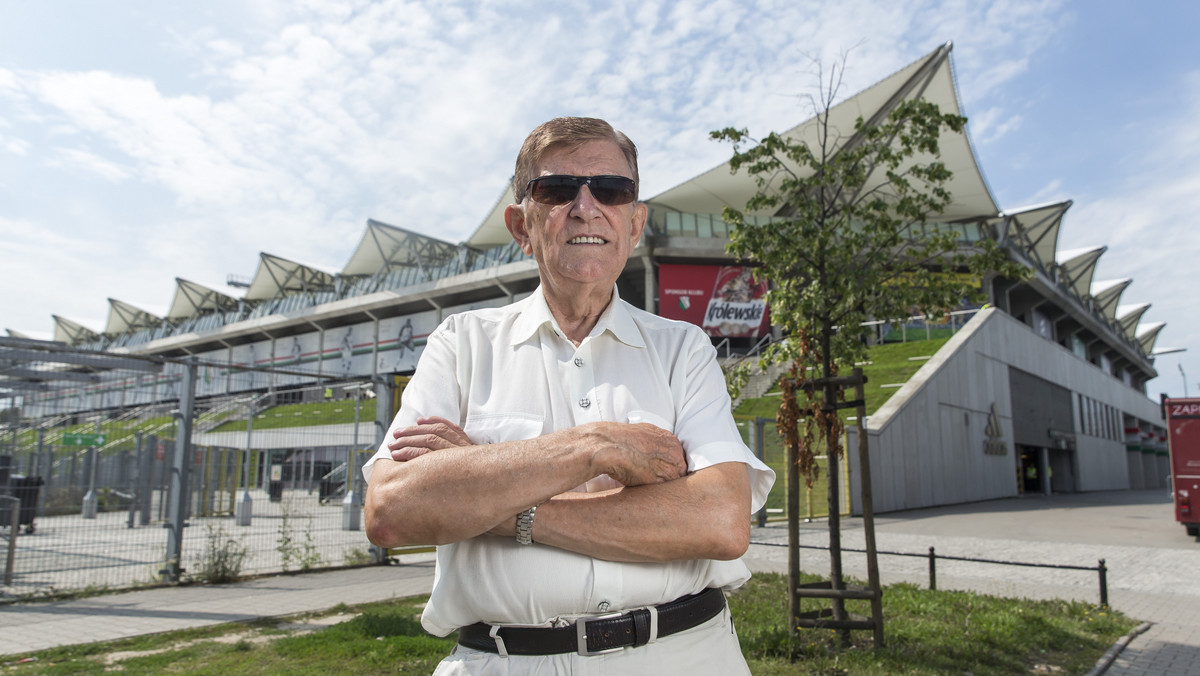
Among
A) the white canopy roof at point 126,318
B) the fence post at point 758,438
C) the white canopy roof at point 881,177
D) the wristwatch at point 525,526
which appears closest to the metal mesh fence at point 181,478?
the wristwatch at point 525,526

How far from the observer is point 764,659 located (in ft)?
16.0

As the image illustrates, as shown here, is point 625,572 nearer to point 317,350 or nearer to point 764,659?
point 764,659

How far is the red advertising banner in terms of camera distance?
39.0m

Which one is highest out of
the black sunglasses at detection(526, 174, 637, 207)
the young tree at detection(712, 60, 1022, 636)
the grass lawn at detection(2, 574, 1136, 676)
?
the young tree at detection(712, 60, 1022, 636)

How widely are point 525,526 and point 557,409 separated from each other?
302 millimetres

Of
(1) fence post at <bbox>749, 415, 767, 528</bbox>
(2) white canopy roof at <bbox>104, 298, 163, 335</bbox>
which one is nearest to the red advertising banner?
(1) fence post at <bbox>749, 415, 767, 528</bbox>

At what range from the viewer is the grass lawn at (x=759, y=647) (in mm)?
4723

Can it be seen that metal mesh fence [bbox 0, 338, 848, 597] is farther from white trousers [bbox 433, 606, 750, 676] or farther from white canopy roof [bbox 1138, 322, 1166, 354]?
white canopy roof [bbox 1138, 322, 1166, 354]

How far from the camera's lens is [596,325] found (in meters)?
1.78

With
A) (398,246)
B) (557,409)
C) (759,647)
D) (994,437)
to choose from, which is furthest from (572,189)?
(398,246)

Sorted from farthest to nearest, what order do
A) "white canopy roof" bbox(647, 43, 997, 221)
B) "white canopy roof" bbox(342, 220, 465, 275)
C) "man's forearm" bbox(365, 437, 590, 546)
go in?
"white canopy roof" bbox(342, 220, 465, 275), "white canopy roof" bbox(647, 43, 997, 221), "man's forearm" bbox(365, 437, 590, 546)

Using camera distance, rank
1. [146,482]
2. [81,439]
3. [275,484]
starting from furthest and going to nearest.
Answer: [275,484]
[81,439]
[146,482]

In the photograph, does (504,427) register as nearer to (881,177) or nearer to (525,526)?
(525,526)

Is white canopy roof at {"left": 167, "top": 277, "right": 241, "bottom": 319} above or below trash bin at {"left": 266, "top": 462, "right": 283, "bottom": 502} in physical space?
above
